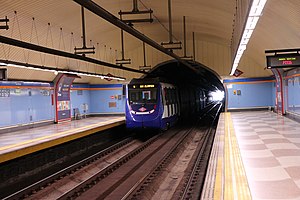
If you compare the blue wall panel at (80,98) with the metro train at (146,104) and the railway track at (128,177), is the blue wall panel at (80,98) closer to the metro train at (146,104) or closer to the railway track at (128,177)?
A: the metro train at (146,104)

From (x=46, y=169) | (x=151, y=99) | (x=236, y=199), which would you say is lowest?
(x=46, y=169)

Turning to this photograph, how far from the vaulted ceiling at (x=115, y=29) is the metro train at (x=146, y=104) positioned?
304 cm

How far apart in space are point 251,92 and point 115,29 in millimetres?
10656

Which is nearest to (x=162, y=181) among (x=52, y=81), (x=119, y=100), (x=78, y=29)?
(x=78, y=29)

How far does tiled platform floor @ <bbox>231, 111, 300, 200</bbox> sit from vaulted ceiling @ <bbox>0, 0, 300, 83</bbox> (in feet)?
11.1

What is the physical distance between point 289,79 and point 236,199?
48.6 ft

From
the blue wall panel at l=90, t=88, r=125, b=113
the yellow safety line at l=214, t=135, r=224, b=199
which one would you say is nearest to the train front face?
the yellow safety line at l=214, t=135, r=224, b=199

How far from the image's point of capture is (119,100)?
89.1 ft

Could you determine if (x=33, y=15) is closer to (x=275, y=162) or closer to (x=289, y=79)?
(x=275, y=162)

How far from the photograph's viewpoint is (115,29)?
18688mm

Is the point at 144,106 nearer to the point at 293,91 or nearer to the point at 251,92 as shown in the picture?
the point at 293,91

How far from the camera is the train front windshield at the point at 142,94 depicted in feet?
55.5

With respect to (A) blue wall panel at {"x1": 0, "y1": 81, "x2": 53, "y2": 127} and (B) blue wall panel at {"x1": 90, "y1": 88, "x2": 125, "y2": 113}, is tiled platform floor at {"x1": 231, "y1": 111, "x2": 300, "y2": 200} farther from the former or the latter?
(B) blue wall panel at {"x1": 90, "y1": 88, "x2": 125, "y2": 113}

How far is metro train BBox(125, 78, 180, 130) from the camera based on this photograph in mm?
16781
